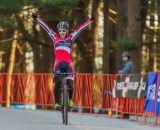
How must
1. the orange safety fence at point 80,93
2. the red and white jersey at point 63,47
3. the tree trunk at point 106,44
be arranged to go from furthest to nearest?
the tree trunk at point 106,44 < the orange safety fence at point 80,93 < the red and white jersey at point 63,47

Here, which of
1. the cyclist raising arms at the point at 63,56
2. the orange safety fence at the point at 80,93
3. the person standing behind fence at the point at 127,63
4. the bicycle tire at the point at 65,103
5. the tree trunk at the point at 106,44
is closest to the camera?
the bicycle tire at the point at 65,103

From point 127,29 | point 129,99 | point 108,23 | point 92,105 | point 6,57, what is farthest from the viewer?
point 6,57

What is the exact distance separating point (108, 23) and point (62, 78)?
18.8m

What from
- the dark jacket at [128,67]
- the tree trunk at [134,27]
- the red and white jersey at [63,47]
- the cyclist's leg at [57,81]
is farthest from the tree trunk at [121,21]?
the cyclist's leg at [57,81]

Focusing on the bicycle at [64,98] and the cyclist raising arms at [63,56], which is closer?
the bicycle at [64,98]

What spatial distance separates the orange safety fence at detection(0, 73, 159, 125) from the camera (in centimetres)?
2133

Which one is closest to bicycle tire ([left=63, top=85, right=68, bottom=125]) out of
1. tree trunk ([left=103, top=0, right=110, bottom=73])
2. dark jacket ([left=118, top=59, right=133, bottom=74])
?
dark jacket ([left=118, top=59, right=133, bottom=74])

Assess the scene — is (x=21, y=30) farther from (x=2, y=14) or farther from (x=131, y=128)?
Answer: (x=131, y=128)

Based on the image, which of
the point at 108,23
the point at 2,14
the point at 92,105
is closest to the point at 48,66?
the point at 108,23

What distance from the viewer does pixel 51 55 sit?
119 feet

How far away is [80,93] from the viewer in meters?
25.2

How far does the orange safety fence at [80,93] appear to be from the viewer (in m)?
21.3

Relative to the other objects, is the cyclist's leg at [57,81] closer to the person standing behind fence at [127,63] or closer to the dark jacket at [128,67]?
the person standing behind fence at [127,63]

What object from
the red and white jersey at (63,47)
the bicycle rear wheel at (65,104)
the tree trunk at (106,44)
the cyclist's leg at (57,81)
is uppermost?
the tree trunk at (106,44)
